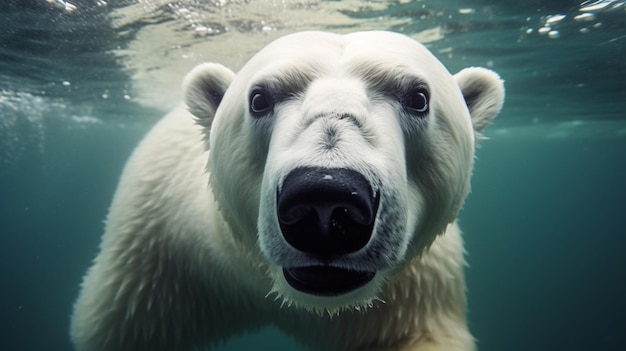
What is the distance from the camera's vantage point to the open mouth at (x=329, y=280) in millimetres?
1724

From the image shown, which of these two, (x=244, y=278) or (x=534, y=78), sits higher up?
(x=244, y=278)

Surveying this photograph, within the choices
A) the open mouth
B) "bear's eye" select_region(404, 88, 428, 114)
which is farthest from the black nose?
"bear's eye" select_region(404, 88, 428, 114)

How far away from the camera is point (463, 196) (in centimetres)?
260

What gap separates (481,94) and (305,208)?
180 centimetres

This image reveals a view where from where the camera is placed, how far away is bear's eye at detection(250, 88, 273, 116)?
2.18 meters

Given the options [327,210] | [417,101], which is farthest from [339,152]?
[417,101]

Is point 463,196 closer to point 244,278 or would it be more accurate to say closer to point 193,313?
point 244,278

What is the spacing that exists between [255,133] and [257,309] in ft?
4.94

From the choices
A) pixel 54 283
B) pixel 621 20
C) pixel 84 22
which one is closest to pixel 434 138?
pixel 84 22

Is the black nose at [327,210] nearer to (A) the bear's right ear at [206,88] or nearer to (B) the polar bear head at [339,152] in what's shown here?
(B) the polar bear head at [339,152]

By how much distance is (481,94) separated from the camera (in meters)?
2.82

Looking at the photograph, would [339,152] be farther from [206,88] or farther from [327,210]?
[206,88]

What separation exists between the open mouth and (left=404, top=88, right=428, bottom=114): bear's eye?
2.63 ft

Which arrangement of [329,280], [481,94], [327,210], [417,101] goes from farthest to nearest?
[481,94], [417,101], [329,280], [327,210]
